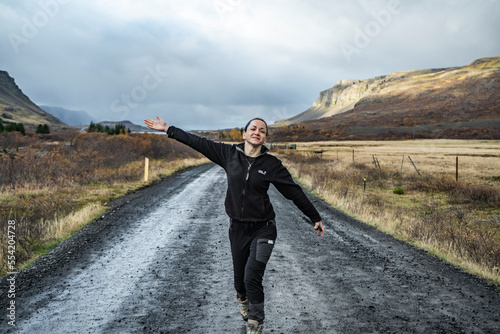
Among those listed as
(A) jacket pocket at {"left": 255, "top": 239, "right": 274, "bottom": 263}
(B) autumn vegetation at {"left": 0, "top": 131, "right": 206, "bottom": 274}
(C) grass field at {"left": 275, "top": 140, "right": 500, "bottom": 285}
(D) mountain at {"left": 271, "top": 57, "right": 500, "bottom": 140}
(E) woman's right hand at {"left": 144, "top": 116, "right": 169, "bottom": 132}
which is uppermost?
(D) mountain at {"left": 271, "top": 57, "right": 500, "bottom": 140}

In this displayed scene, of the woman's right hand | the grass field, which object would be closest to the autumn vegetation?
the woman's right hand

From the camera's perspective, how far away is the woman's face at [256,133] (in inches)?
138

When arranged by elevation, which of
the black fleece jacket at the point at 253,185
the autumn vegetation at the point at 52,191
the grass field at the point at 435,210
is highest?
the black fleece jacket at the point at 253,185

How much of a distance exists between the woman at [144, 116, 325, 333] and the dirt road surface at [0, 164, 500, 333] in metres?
0.54

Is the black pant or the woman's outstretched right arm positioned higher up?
the woman's outstretched right arm

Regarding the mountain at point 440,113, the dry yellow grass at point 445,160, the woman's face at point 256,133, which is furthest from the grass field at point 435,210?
the mountain at point 440,113

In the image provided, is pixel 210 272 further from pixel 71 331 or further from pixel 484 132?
pixel 484 132

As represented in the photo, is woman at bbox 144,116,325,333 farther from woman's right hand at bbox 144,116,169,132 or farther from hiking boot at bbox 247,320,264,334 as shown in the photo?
woman's right hand at bbox 144,116,169,132

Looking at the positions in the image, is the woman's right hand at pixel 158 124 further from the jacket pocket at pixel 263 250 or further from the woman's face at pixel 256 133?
the jacket pocket at pixel 263 250

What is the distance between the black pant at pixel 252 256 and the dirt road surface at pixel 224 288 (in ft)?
1.63

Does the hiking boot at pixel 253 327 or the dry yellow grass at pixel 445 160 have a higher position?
the hiking boot at pixel 253 327

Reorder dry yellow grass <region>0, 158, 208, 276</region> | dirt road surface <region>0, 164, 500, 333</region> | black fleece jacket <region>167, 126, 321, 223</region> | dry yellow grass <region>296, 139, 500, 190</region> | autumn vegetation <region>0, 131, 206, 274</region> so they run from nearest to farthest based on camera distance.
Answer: black fleece jacket <region>167, 126, 321, 223</region> < dirt road surface <region>0, 164, 500, 333</region> < dry yellow grass <region>0, 158, 208, 276</region> < autumn vegetation <region>0, 131, 206, 274</region> < dry yellow grass <region>296, 139, 500, 190</region>

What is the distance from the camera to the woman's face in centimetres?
352

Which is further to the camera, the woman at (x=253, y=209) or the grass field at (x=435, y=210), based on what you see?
the grass field at (x=435, y=210)
